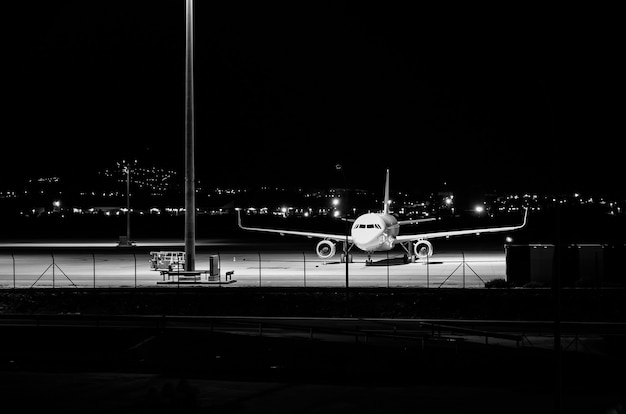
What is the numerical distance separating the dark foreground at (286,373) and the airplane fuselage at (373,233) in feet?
68.4

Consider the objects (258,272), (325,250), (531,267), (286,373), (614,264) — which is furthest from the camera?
(325,250)

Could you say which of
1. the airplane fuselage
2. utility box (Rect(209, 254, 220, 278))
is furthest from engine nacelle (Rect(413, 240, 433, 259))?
utility box (Rect(209, 254, 220, 278))

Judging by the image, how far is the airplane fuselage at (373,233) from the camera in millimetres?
59562

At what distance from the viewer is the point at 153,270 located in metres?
57.4

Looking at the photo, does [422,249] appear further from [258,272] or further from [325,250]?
[258,272]

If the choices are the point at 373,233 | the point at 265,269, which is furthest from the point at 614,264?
the point at 265,269

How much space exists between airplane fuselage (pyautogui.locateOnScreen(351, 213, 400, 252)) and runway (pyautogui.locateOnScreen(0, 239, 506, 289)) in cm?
152

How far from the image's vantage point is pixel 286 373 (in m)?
25.6

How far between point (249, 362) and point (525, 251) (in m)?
25.4

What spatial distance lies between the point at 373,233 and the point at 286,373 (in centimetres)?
3446

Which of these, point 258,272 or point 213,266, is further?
point 258,272

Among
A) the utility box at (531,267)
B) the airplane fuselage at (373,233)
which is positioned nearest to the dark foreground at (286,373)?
the utility box at (531,267)

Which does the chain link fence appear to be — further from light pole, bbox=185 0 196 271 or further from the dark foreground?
the dark foreground

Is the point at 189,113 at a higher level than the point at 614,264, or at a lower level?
higher
